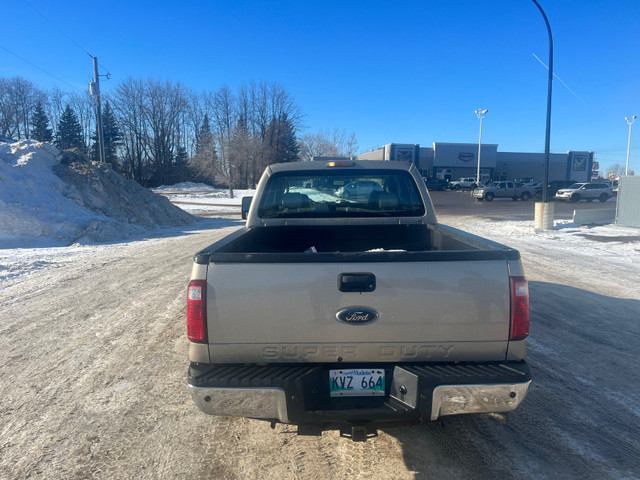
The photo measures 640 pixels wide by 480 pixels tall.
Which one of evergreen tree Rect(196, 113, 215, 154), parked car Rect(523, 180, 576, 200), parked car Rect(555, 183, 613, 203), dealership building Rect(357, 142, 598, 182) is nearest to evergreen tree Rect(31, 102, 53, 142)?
evergreen tree Rect(196, 113, 215, 154)

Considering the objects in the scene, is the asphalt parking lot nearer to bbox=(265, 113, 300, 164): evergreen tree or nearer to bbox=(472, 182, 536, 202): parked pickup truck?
bbox=(472, 182, 536, 202): parked pickup truck

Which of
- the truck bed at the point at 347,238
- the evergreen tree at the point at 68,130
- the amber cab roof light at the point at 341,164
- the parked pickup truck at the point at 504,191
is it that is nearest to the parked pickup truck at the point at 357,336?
the truck bed at the point at 347,238

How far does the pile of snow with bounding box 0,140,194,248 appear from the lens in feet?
42.6

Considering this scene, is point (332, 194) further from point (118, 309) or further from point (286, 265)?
point (118, 309)

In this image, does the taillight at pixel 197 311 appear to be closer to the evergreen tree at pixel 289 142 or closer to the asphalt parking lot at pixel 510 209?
the asphalt parking lot at pixel 510 209

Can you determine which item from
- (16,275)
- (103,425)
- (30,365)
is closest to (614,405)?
(103,425)

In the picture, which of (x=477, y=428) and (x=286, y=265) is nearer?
(x=286, y=265)

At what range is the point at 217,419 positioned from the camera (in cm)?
363

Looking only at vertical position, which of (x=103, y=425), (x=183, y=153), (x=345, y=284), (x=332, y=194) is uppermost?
(x=183, y=153)

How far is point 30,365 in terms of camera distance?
457 centimetres

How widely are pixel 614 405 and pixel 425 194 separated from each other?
2489 millimetres

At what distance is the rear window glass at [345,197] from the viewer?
4.79 metres

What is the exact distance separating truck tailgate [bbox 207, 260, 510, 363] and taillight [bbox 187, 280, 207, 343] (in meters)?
0.04

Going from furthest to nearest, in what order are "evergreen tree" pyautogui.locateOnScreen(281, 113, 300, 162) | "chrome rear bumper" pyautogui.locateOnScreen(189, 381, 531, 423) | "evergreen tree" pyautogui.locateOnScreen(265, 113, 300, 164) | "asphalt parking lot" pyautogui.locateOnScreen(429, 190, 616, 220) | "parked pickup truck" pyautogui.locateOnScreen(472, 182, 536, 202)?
"evergreen tree" pyautogui.locateOnScreen(281, 113, 300, 162)
"evergreen tree" pyautogui.locateOnScreen(265, 113, 300, 164)
"parked pickup truck" pyautogui.locateOnScreen(472, 182, 536, 202)
"asphalt parking lot" pyautogui.locateOnScreen(429, 190, 616, 220)
"chrome rear bumper" pyautogui.locateOnScreen(189, 381, 531, 423)
